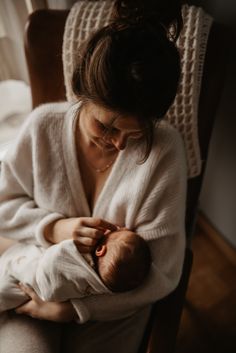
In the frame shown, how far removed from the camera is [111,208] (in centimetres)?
86

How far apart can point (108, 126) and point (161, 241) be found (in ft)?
1.12

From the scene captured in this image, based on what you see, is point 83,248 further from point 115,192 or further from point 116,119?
point 116,119

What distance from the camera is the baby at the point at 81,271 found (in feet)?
2.41

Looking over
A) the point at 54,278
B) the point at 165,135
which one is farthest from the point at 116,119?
the point at 54,278

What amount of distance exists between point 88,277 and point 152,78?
0.48 m

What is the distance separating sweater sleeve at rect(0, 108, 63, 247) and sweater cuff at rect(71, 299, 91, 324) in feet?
0.58

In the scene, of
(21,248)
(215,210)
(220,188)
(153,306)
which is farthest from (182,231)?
(215,210)

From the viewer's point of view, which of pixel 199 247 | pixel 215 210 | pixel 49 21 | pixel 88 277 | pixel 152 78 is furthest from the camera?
pixel 199 247

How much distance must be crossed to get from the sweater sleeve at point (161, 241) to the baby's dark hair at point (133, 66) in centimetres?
21

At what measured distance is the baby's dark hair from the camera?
541mm

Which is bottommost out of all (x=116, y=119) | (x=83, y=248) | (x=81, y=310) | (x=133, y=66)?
(x=81, y=310)

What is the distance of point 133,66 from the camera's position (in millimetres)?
535

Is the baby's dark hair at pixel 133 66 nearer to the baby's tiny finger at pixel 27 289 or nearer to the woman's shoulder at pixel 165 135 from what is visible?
the woman's shoulder at pixel 165 135

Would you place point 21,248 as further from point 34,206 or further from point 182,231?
point 182,231
